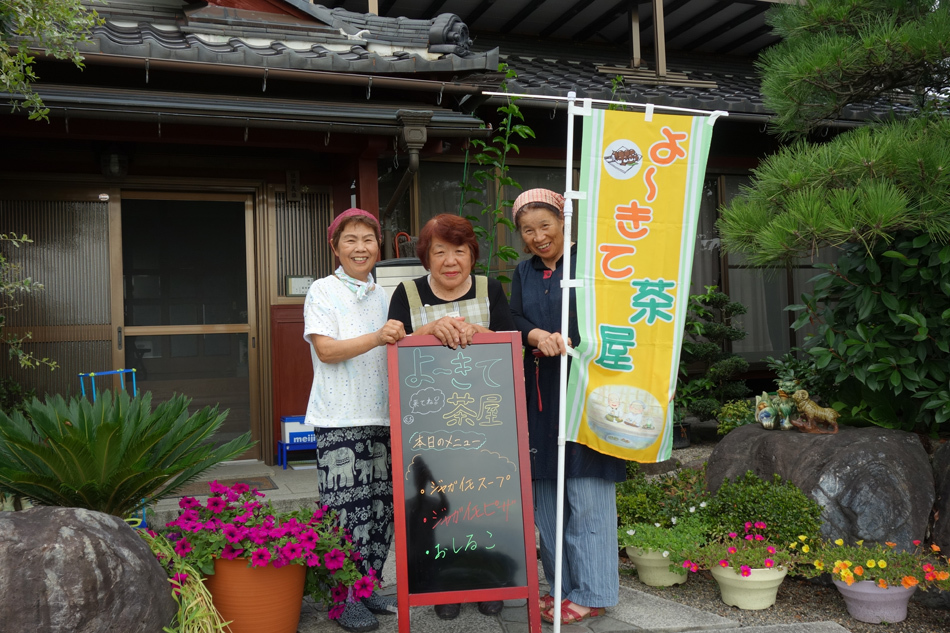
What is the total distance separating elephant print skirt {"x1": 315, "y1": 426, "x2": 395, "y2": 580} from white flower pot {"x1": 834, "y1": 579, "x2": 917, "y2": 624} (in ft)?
7.30

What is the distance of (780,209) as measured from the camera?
4047mm

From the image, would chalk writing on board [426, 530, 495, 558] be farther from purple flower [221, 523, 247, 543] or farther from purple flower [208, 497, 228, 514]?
purple flower [208, 497, 228, 514]

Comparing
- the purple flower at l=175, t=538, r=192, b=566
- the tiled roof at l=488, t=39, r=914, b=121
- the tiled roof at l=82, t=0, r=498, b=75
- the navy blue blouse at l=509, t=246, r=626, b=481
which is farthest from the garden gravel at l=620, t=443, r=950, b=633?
the tiled roof at l=82, t=0, r=498, b=75

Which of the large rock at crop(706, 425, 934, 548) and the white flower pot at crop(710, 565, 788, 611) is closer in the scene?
the white flower pot at crop(710, 565, 788, 611)

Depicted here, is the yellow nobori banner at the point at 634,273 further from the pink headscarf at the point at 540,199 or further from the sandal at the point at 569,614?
the sandal at the point at 569,614

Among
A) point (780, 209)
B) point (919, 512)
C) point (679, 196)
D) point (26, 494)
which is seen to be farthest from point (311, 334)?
point (919, 512)

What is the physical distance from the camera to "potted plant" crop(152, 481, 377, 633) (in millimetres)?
2904

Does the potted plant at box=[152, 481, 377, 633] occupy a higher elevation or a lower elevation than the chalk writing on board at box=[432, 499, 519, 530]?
lower

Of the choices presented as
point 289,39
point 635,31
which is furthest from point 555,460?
point 635,31

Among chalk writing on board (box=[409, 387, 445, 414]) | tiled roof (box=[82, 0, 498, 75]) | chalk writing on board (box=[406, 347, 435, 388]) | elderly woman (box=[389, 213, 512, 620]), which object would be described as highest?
tiled roof (box=[82, 0, 498, 75])

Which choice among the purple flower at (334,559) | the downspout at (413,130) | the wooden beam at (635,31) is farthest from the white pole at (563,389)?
the wooden beam at (635,31)

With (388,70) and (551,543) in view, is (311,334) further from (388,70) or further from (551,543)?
(388,70)

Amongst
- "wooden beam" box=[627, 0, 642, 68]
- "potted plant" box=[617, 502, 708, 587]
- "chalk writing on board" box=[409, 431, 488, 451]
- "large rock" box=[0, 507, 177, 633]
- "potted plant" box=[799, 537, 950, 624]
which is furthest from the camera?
"wooden beam" box=[627, 0, 642, 68]

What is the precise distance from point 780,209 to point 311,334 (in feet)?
8.81
